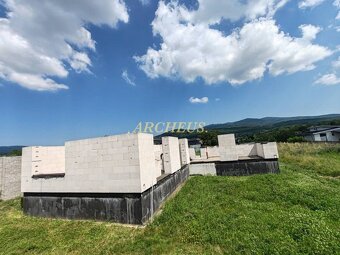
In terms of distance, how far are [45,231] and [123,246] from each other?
3.06 metres

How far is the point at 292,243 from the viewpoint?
4238 mm

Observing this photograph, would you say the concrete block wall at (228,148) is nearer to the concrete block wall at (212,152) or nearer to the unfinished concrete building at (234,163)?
the unfinished concrete building at (234,163)

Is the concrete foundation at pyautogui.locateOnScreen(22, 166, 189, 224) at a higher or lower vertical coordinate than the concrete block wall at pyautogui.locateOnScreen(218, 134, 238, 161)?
lower

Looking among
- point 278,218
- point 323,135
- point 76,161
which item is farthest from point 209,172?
point 323,135

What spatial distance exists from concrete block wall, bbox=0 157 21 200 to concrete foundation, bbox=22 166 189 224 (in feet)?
12.7

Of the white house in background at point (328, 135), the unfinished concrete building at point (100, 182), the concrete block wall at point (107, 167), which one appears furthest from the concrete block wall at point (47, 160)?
the white house in background at point (328, 135)

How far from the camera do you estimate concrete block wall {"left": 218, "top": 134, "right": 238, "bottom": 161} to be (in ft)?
41.4

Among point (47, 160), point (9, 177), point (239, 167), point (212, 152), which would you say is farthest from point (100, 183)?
point (212, 152)

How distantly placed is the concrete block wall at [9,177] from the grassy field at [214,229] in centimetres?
291

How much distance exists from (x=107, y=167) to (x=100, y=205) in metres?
1.33

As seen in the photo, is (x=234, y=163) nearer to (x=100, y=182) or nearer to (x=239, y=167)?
(x=239, y=167)

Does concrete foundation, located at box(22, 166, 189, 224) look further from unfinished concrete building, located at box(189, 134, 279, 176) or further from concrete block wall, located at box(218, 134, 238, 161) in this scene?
concrete block wall, located at box(218, 134, 238, 161)

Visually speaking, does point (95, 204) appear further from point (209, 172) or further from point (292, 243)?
point (209, 172)

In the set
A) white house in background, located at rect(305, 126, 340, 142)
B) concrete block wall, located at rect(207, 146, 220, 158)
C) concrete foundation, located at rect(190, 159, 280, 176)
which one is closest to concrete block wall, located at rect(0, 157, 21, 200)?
concrete foundation, located at rect(190, 159, 280, 176)
